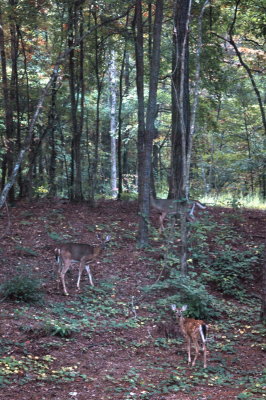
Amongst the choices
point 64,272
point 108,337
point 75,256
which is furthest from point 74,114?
point 108,337

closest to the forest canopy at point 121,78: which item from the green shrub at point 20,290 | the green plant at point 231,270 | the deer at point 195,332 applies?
the green plant at point 231,270

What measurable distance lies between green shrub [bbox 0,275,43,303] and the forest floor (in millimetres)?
141

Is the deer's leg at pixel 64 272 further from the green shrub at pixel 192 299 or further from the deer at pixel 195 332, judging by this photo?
the deer at pixel 195 332

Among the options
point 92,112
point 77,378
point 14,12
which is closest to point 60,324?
point 77,378

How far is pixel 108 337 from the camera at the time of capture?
7.87 m

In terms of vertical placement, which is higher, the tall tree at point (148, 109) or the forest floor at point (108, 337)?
the tall tree at point (148, 109)

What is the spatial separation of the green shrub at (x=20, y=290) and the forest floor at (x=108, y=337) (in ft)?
0.46

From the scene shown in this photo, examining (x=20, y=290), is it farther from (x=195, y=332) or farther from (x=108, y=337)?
(x=195, y=332)

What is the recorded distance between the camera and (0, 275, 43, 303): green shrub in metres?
8.60

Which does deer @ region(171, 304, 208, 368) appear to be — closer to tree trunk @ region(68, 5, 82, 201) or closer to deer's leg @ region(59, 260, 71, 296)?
deer's leg @ region(59, 260, 71, 296)

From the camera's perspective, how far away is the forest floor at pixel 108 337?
5.86 m

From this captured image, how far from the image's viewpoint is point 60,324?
25.3 feet

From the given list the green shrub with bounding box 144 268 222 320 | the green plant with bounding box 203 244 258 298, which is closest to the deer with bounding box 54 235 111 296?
the green shrub with bounding box 144 268 222 320

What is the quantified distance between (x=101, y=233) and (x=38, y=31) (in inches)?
358
